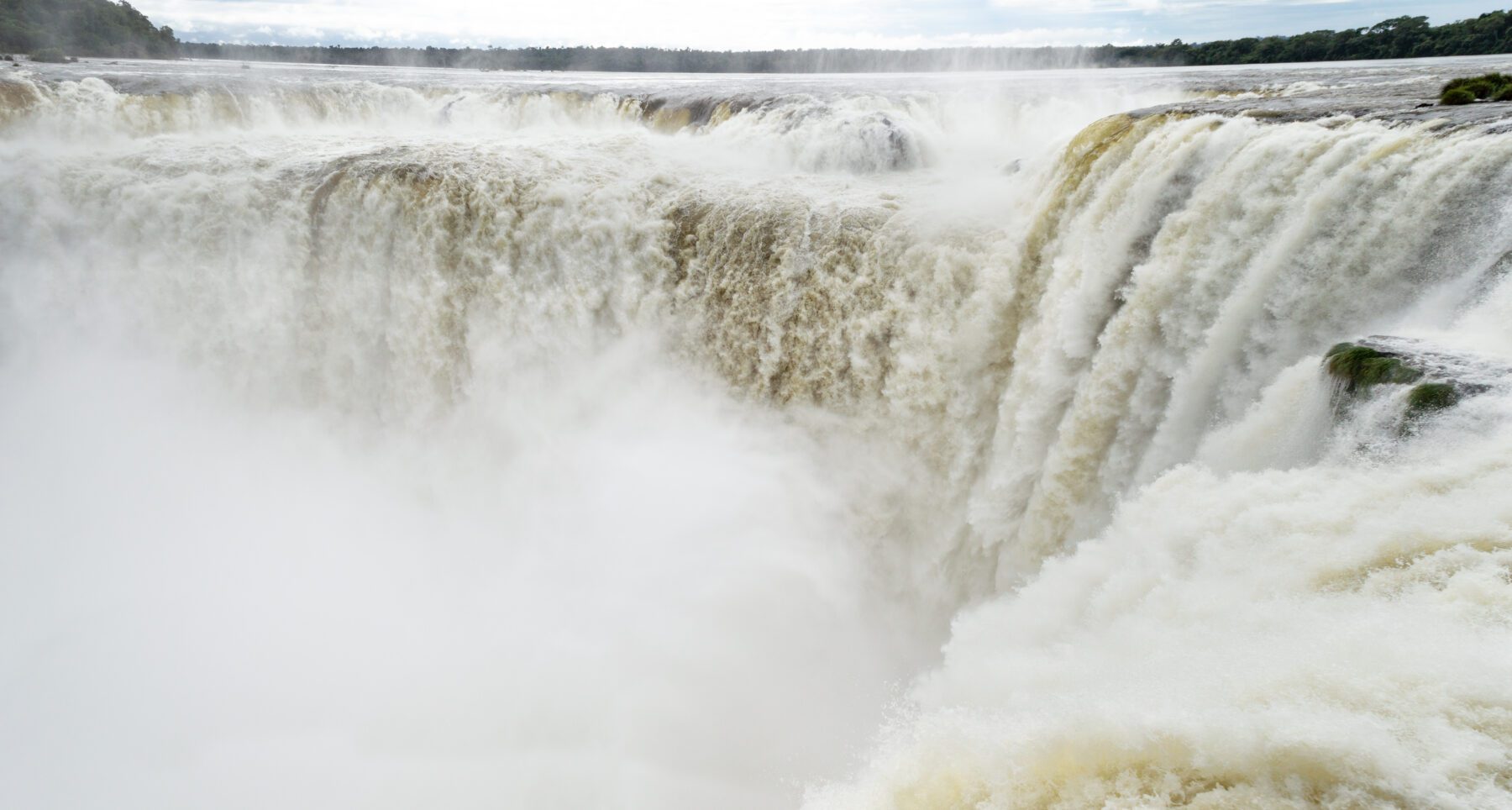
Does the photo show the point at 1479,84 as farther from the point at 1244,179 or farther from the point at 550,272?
the point at 550,272

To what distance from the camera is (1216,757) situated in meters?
2.22

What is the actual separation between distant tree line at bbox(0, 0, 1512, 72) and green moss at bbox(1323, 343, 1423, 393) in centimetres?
2181

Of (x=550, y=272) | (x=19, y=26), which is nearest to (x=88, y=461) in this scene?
(x=550, y=272)

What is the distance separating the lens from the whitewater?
2732mm

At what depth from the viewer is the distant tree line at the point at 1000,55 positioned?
2058 cm

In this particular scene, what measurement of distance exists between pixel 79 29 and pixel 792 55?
30.6m

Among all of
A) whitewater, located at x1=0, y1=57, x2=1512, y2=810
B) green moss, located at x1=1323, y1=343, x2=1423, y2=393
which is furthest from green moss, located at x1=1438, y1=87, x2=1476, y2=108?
green moss, located at x1=1323, y1=343, x2=1423, y2=393

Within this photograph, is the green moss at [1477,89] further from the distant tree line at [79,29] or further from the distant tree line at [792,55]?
the distant tree line at [79,29]

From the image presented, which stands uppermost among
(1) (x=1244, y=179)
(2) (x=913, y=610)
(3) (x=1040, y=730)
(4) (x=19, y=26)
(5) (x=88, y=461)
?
(4) (x=19, y=26)

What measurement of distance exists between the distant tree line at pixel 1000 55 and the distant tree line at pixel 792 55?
3 cm

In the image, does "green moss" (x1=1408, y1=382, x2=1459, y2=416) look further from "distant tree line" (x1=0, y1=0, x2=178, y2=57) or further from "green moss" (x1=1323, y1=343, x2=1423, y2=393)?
"distant tree line" (x1=0, y1=0, x2=178, y2=57)

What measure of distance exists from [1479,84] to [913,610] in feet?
20.4

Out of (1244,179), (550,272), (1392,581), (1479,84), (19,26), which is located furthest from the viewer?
(19,26)

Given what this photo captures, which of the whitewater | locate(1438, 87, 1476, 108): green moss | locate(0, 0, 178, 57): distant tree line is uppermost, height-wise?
locate(0, 0, 178, 57): distant tree line
